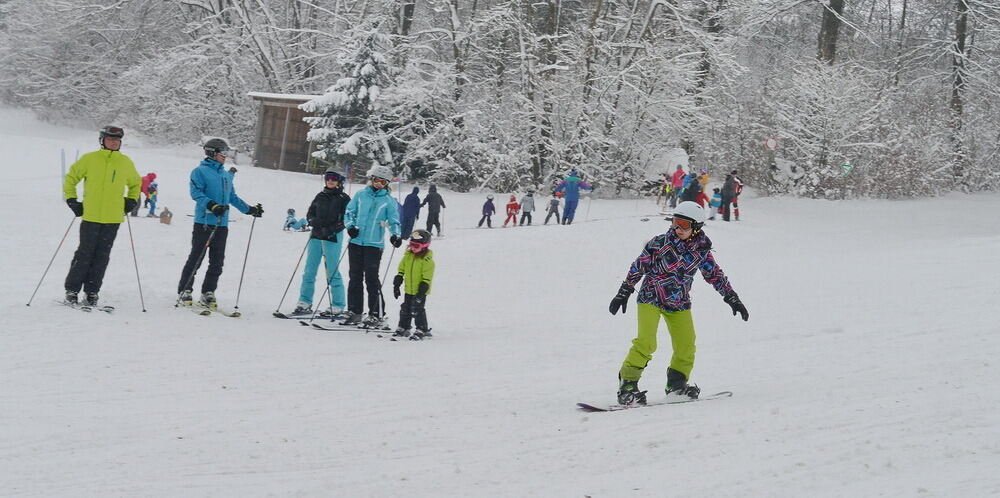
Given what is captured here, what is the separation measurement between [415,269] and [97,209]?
309 centimetres

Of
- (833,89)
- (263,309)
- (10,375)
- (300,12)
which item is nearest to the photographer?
(10,375)

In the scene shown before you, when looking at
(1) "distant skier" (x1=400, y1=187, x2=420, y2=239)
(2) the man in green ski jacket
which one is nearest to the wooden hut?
(1) "distant skier" (x1=400, y1=187, x2=420, y2=239)

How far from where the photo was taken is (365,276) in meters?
10.3

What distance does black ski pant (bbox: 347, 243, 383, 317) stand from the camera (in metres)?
10.1

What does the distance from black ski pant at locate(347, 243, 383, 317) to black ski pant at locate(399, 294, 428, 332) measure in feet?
1.61

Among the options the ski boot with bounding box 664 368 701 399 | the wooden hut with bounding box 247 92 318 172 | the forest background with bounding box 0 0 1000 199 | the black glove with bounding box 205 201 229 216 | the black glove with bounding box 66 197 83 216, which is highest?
the forest background with bounding box 0 0 1000 199

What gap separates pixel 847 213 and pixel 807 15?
59.0 feet

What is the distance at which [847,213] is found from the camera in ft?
94.2

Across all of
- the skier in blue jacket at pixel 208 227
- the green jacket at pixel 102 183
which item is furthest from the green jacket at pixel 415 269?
the green jacket at pixel 102 183

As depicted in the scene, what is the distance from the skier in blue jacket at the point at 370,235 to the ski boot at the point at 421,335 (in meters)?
0.60

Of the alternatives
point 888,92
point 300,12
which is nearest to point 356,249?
point 888,92

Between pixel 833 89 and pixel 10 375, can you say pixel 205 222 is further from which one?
pixel 833 89

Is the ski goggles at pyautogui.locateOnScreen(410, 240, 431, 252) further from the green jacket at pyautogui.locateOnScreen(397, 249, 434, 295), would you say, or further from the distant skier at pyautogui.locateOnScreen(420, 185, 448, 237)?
the distant skier at pyautogui.locateOnScreen(420, 185, 448, 237)

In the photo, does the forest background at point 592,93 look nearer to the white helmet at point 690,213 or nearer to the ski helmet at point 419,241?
the ski helmet at point 419,241
